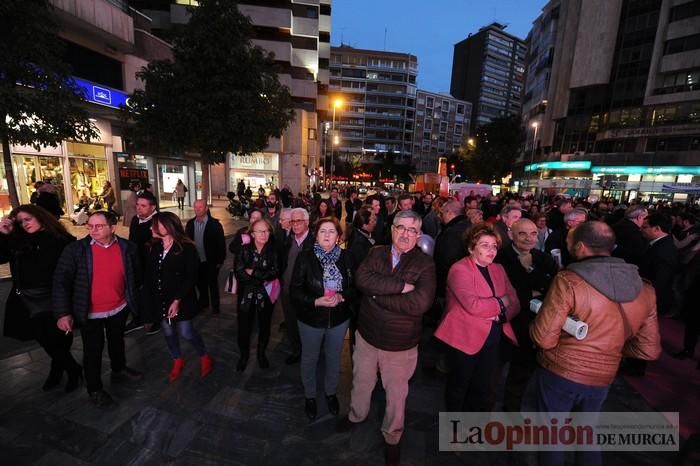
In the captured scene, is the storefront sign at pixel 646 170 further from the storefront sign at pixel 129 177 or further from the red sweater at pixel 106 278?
the storefront sign at pixel 129 177

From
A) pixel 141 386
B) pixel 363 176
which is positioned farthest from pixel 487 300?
pixel 363 176

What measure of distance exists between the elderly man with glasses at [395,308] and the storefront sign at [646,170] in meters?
41.3

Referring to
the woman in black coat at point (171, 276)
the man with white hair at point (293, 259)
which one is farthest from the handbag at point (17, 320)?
the man with white hair at point (293, 259)

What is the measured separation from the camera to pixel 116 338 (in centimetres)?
350

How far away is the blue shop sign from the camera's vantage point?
33.2ft

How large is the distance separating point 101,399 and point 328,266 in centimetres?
277

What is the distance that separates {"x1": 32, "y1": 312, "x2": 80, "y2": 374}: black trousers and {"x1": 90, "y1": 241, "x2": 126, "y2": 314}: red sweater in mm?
542

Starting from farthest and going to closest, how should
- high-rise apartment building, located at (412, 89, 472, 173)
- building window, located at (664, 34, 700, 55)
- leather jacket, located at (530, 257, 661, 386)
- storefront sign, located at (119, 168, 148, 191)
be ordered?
high-rise apartment building, located at (412, 89, 472, 173), building window, located at (664, 34, 700, 55), storefront sign, located at (119, 168, 148, 191), leather jacket, located at (530, 257, 661, 386)

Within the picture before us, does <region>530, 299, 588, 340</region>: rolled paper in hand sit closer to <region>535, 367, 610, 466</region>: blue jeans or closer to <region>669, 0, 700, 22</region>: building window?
<region>535, 367, 610, 466</region>: blue jeans

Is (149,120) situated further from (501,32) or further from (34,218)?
(501,32)

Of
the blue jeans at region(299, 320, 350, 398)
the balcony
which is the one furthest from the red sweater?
the balcony

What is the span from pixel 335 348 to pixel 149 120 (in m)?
11.1

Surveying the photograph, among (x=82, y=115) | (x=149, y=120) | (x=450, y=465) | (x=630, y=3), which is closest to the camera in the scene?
(x=450, y=465)

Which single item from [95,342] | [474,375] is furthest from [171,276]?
[474,375]
